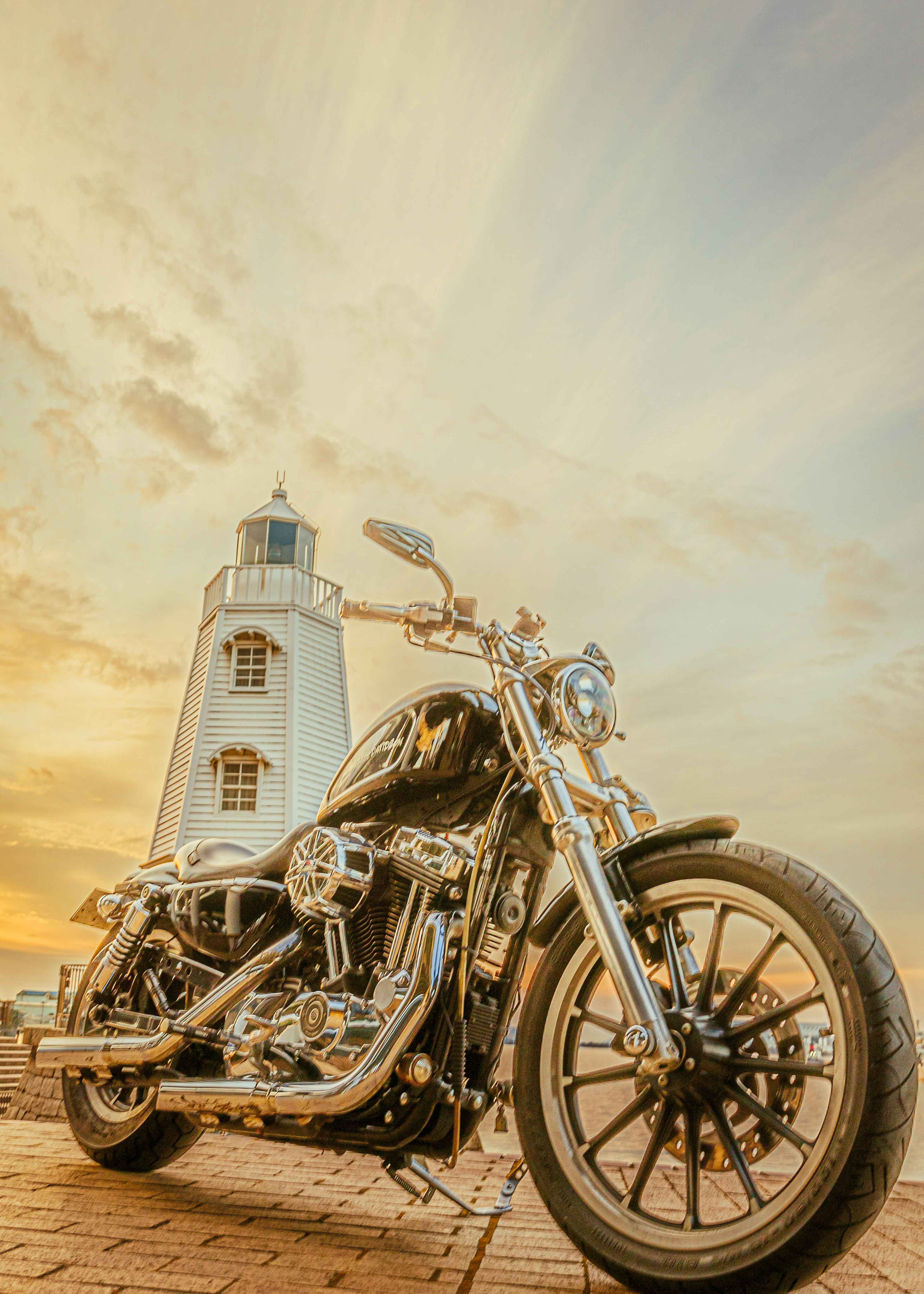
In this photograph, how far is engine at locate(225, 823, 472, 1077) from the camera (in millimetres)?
2357

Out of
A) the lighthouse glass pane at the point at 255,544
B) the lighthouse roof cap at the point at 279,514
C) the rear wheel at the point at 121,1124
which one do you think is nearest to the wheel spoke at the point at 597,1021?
the rear wheel at the point at 121,1124

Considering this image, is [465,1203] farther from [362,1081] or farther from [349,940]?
[349,940]

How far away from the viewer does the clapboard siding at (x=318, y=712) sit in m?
18.2

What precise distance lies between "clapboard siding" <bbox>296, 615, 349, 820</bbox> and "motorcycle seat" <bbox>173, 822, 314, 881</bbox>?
13.9 meters

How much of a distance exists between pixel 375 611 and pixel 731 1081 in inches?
59.3

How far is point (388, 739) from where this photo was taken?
2719 mm

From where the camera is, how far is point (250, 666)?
19.3 m

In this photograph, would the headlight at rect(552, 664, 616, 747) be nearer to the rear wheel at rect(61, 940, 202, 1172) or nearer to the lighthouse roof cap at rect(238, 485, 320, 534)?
the rear wheel at rect(61, 940, 202, 1172)

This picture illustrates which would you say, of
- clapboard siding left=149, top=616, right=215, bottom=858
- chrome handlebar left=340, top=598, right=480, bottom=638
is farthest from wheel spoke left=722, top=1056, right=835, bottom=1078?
clapboard siding left=149, top=616, right=215, bottom=858

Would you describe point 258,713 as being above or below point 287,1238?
above

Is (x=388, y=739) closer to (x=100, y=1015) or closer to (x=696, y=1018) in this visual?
(x=696, y=1018)

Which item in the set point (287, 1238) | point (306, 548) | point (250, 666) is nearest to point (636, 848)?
point (287, 1238)

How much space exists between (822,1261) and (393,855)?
1.34m

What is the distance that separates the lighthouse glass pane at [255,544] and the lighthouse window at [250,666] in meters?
3.53
